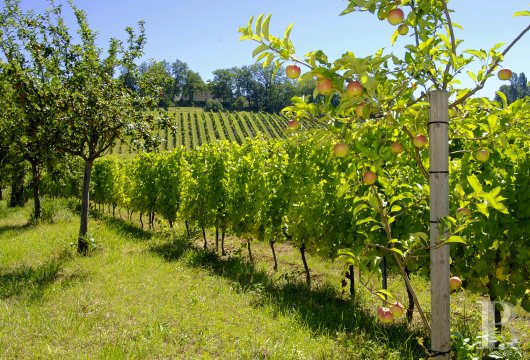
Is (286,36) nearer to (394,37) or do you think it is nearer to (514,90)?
(394,37)

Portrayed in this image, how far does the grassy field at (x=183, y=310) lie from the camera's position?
4895 mm

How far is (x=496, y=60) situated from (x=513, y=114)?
0.28 meters

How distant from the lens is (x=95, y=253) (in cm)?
987

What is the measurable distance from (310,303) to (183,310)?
6.67 ft

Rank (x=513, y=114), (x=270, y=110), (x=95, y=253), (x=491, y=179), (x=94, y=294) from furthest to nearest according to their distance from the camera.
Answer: (x=270, y=110) < (x=95, y=253) < (x=94, y=294) < (x=491, y=179) < (x=513, y=114)

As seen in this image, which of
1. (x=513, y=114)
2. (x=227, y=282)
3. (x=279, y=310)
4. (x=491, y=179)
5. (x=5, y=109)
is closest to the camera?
(x=513, y=114)

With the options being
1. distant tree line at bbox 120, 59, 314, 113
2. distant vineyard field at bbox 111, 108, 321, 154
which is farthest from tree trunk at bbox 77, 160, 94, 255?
distant tree line at bbox 120, 59, 314, 113

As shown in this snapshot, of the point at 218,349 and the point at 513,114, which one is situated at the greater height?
the point at 513,114

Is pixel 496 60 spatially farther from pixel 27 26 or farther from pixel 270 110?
pixel 270 110

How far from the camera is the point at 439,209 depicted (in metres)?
1.94

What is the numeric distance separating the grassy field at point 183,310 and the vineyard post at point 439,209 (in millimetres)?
2929

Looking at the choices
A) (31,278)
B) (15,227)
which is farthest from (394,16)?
(15,227)

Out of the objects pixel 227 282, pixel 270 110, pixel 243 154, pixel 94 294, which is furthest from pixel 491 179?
pixel 270 110

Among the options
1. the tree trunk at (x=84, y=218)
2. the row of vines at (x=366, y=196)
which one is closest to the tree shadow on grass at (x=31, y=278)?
the tree trunk at (x=84, y=218)
